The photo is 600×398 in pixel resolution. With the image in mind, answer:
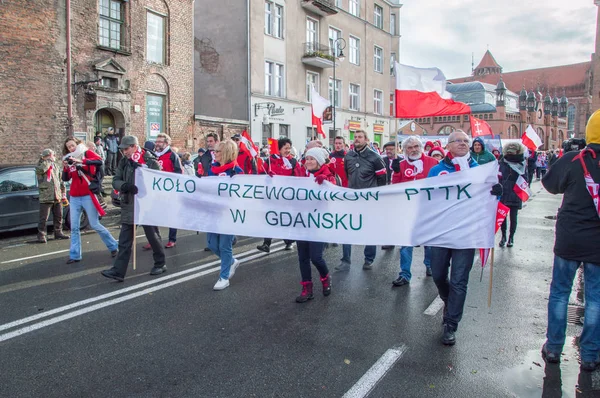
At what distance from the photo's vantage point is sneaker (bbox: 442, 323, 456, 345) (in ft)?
13.8

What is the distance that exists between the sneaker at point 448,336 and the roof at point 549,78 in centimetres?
10920

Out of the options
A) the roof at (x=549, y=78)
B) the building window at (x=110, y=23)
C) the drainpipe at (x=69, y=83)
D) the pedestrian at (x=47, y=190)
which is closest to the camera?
the pedestrian at (x=47, y=190)

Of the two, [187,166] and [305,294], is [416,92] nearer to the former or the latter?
[305,294]

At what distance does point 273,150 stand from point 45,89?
484 inches

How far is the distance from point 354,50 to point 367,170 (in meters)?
30.9

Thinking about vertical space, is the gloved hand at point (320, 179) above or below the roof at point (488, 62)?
below

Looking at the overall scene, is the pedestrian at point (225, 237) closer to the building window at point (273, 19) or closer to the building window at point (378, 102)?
the building window at point (273, 19)

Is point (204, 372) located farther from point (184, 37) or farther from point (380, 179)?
point (184, 37)

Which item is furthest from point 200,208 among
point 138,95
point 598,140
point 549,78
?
point 549,78

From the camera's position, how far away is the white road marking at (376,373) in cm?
335

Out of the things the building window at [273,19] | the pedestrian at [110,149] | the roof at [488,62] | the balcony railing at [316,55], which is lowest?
the pedestrian at [110,149]

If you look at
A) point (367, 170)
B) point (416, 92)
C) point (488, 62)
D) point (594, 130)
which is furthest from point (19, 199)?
point (488, 62)

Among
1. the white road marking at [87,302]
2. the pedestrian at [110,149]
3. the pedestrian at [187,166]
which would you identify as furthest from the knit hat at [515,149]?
the pedestrian at [110,149]

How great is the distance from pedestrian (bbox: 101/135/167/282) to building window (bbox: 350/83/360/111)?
1185 inches
